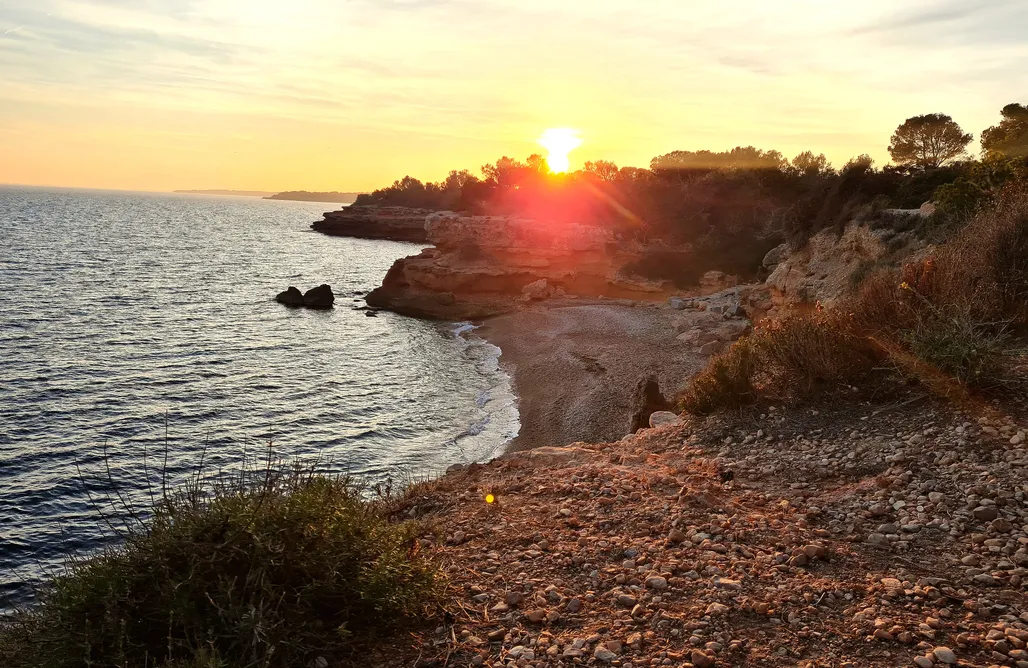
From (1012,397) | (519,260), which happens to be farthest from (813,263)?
(519,260)

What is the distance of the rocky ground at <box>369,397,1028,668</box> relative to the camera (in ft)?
14.2

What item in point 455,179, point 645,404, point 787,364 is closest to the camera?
point 787,364

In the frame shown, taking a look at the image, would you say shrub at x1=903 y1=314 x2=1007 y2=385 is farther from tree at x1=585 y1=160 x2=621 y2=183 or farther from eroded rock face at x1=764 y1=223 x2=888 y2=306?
tree at x1=585 y1=160 x2=621 y2=183

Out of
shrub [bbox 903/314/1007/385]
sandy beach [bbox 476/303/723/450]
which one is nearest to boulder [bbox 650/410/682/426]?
sandy beach [bbox 476/303/723/450]

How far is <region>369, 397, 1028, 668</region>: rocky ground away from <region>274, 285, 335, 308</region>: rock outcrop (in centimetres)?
3655

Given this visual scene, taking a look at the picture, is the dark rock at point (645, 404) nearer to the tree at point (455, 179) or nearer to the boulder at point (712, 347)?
the boulder at point (712, 347)

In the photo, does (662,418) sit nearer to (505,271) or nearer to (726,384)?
(726,384)

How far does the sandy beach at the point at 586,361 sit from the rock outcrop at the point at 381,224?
75.9 m

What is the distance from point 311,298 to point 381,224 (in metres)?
77.1

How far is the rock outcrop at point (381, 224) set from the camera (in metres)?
114

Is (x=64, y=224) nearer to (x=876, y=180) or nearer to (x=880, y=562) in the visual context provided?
(x=876, y=180)

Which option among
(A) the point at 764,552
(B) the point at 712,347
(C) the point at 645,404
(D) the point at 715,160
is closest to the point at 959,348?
(A) the point at 764,552

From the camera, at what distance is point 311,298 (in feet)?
142

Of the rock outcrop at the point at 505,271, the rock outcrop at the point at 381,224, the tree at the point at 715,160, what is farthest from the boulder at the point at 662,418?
the rock outcrop at the point at 381,224
